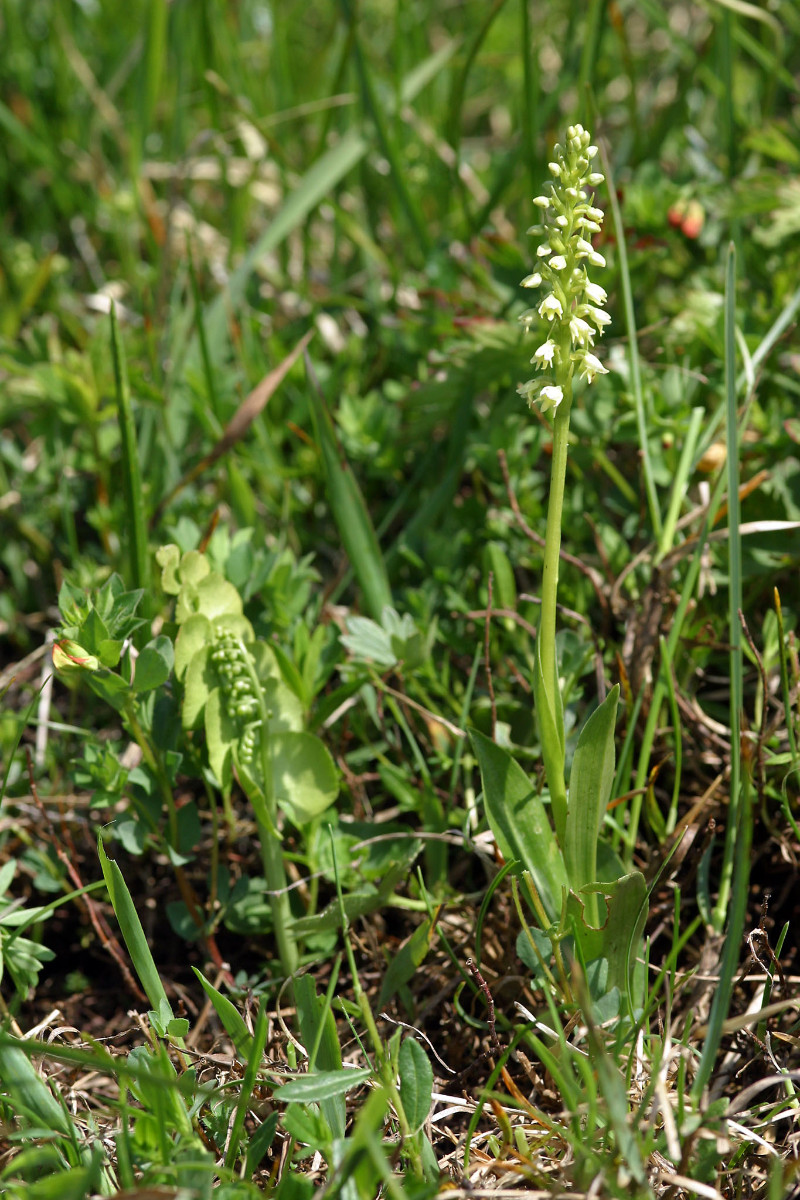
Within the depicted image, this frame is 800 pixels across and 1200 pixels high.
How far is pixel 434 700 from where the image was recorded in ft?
7.78

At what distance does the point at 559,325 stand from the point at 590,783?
2.42 feet

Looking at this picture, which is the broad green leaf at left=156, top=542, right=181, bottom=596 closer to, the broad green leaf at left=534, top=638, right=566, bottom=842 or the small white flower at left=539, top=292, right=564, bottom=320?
the broad green leaf at left=534, top=638, right=566, bottom=842

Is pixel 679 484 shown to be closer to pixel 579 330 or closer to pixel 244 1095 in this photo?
pixel 579 330

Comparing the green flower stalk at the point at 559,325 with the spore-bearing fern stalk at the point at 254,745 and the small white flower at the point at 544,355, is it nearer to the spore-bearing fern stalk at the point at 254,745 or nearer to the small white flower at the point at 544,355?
the small white flower at the point at 544,355

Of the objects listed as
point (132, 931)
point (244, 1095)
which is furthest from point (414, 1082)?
point (132, 931)

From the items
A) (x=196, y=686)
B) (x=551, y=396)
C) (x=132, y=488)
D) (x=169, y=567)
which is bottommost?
(x=196, y=686)

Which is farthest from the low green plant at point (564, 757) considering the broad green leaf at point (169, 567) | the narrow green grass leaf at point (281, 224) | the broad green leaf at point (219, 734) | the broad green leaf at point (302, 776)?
the narrow green grass leaf at point (281, 224)

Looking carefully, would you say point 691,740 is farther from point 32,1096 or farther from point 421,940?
point 32,1096

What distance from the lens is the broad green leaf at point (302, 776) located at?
1922 mm

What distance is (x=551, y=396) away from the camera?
152 cm

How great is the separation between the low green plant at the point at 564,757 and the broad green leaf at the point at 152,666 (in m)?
0.58

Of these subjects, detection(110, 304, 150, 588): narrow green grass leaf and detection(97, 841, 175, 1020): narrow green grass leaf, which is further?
detection(110, 304, 150, 588): narrow green grass leaf

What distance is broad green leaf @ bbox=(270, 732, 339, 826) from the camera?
1922mm

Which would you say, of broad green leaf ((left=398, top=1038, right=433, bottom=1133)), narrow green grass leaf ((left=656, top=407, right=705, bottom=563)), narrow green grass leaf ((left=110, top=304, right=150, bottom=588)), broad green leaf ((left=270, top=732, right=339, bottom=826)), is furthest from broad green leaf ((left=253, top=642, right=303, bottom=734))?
narrow green grass leaf ((left=656, top=407, right=705, bottom=563))
